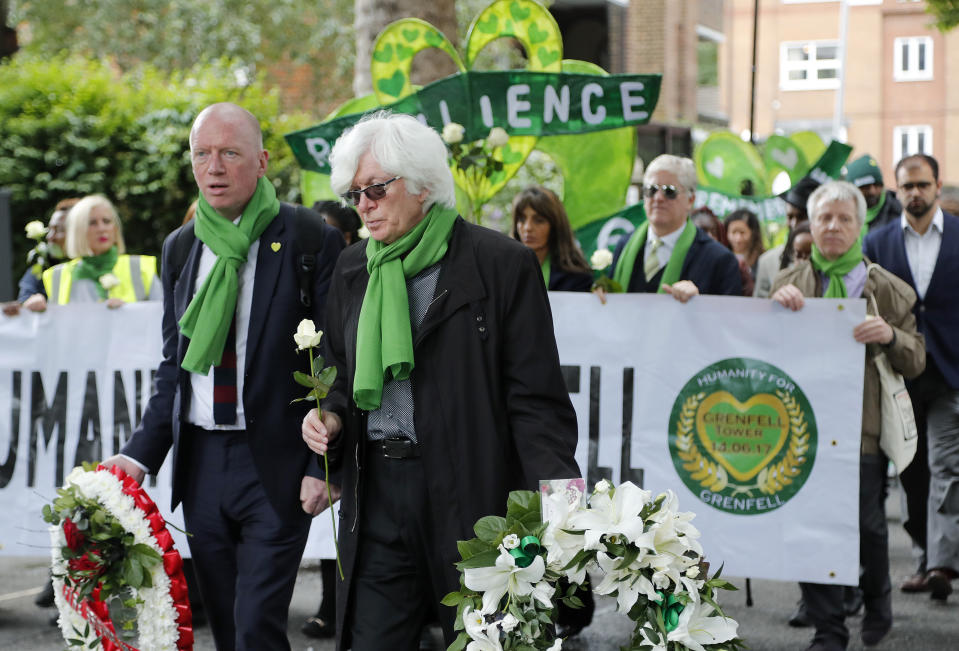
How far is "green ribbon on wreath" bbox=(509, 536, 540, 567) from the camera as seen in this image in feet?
10.3

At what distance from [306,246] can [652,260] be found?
258cm

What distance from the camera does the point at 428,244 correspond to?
3.73 meters

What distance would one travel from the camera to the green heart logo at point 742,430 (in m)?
6.09

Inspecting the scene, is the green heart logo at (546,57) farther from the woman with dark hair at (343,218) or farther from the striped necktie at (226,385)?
the striped necktie at (226,385)

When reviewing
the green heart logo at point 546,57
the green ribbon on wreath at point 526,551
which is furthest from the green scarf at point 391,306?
the green heart logo at point 546,57

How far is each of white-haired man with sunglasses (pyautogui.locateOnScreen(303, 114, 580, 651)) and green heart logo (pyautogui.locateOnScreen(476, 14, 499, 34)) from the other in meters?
4.98

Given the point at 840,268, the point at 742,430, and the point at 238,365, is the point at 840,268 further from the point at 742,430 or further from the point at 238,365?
the point at 238,365

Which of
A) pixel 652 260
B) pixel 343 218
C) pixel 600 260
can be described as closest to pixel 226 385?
pixel 600 260

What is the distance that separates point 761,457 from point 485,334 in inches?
112

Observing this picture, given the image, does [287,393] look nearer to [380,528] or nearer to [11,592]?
[380,528]

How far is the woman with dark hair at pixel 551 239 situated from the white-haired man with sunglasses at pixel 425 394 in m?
3.20

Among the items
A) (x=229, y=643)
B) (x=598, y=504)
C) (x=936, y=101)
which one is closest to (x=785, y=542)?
(x=229, y=643)

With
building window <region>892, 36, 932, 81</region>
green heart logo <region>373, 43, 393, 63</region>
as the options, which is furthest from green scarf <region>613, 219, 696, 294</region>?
building window <region>892, 36, 932, 81</region>

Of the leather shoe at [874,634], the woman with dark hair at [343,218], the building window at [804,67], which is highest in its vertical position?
the building window at [804,67]
